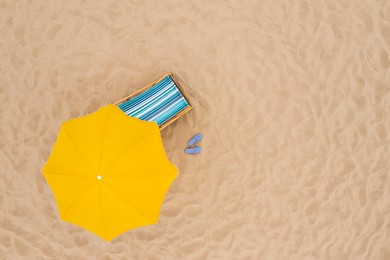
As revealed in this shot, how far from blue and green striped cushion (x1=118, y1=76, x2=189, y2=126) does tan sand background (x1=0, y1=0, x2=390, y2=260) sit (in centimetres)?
25

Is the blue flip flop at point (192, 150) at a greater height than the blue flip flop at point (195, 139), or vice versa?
the blue flip flop at point (195, 139)

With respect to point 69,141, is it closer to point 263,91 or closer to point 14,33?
point 14,33

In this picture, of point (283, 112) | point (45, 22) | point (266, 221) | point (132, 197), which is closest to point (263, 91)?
point (283, 112)

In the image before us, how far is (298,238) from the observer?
381cm

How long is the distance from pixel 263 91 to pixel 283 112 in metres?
0.27

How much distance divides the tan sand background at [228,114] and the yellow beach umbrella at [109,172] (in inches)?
30.7

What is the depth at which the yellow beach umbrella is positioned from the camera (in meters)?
2.91

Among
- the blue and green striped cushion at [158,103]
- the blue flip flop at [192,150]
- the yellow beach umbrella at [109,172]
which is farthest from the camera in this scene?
the blue flip flop at [192,150]

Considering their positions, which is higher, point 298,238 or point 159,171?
point 159,171

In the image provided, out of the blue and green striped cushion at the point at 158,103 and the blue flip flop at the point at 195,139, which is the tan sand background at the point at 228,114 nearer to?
the blue flip flop at the point at 195,139

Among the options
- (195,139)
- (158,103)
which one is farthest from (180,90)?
(195,139)

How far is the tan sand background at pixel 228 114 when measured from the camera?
3.71 metres

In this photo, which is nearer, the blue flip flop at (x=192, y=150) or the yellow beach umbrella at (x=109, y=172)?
the yellow beach umbrella at (x=109, y=172)

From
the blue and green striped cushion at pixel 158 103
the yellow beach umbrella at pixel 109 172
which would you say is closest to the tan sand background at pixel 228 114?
the blue and green striped cushion at pixel 158 103
